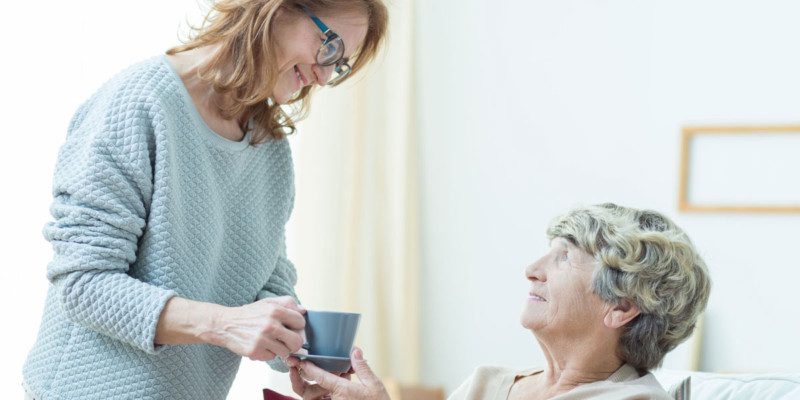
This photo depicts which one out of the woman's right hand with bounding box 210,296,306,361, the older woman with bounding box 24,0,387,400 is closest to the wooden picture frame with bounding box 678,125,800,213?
the older woman with bounding box 24,0,387,400

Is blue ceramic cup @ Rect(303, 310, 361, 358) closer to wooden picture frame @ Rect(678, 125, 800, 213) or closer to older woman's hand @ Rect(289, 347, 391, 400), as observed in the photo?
older woman's hand @ Rect(289, 347, 391, 400)

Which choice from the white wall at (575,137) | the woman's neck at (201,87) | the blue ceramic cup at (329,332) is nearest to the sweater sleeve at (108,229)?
the woman's neck at (201,87)

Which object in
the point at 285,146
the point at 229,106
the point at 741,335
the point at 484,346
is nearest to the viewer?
the point at 229,106

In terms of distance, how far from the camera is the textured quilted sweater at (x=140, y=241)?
4.18 feet

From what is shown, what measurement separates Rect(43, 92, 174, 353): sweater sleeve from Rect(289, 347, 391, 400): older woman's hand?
0.28 meters

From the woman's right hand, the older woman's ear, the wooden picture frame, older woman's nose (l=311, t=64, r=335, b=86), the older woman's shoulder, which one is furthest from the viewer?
the wooden picture frame

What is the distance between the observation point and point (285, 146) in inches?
64.4

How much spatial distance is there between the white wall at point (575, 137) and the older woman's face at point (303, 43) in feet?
6.26

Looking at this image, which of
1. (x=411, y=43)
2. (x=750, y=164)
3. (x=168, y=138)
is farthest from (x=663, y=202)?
(x=168, y=138)

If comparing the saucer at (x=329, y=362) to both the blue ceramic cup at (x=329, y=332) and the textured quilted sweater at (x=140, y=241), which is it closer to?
the blue ceramic cup at (x=329, y=332)

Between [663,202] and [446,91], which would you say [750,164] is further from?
[446,91]

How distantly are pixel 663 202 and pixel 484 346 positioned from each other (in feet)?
2.76

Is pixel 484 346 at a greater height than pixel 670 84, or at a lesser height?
lesser

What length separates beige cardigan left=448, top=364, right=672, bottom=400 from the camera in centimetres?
170
